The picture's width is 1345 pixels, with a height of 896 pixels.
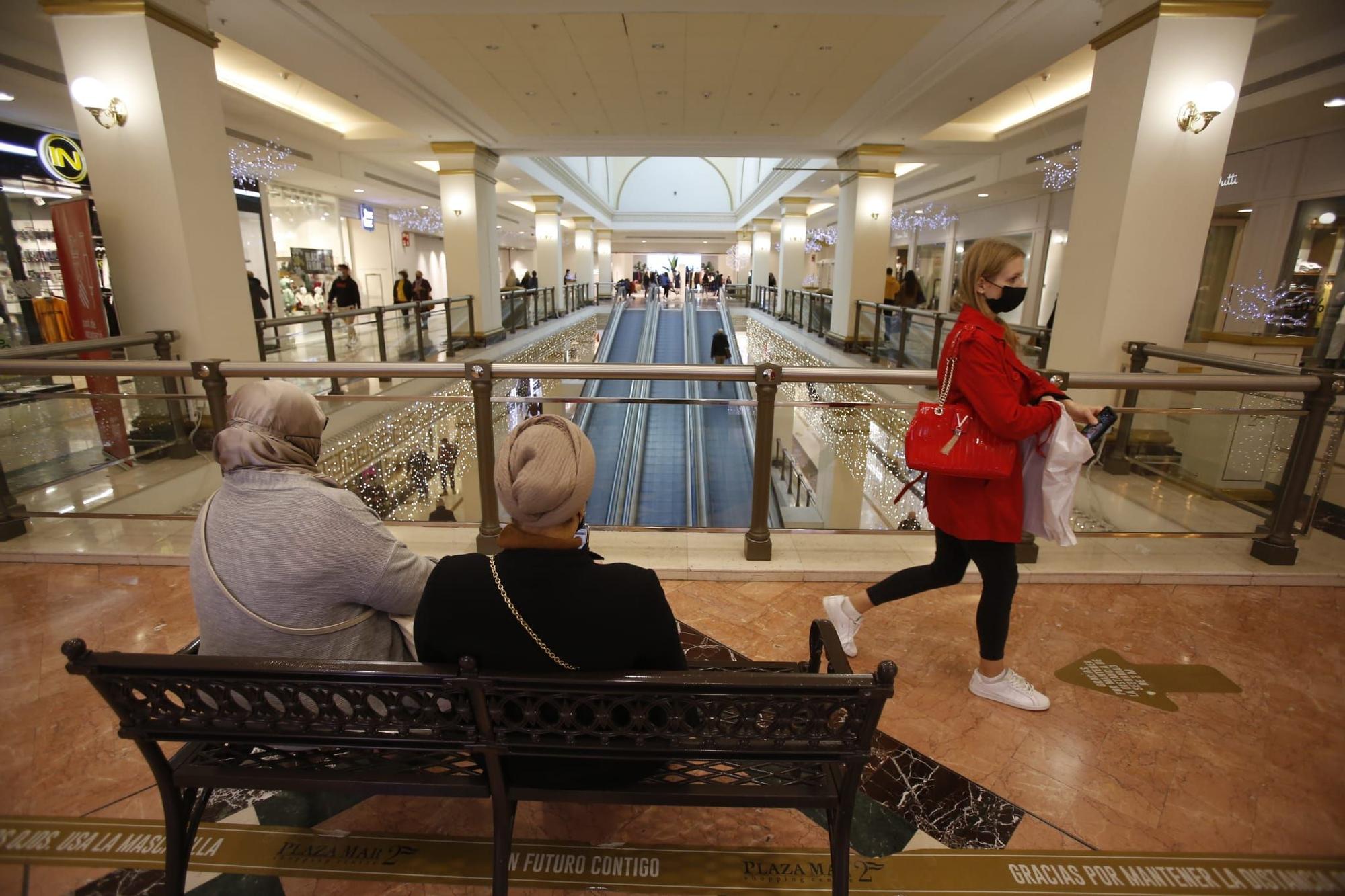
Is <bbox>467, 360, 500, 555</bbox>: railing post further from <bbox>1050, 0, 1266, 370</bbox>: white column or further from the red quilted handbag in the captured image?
<bbox>1050, 0, 1266, 370</bbox>: white column

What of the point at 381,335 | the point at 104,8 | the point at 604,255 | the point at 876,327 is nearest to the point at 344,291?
the point at 381,335

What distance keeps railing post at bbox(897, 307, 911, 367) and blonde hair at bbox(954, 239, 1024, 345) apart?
25.0 ft

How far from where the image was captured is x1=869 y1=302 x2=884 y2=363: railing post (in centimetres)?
1051

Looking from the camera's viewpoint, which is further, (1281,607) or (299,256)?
(299,256)

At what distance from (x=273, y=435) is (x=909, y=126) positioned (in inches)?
436

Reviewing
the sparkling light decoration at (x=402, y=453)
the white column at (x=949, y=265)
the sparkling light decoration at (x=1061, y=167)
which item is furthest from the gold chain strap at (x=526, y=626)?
the white column at (x=949, y=265)

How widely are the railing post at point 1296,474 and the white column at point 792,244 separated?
18.2 metres

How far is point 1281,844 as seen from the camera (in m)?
1.71

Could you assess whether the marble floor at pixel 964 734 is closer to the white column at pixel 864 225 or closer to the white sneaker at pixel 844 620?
the white sneaker at pixel 844 620

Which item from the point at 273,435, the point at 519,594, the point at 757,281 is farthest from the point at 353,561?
the point at 757,281

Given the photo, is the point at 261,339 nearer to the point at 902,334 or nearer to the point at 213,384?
the point at 213,384

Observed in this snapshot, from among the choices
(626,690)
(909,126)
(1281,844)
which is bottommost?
(1281,844)

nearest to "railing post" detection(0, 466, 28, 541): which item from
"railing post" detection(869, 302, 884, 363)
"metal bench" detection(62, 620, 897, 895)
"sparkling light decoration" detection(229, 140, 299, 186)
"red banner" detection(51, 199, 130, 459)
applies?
"red banner" detection(51, 199, 130, 459)

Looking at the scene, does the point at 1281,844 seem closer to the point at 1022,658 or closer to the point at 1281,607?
the point at 1022,658
